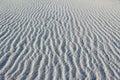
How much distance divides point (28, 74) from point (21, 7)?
23.1 feet

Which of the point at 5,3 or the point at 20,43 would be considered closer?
the point at 20,43

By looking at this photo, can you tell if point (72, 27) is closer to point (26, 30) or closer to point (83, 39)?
point (83, 39)

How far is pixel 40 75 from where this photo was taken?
16.6ft

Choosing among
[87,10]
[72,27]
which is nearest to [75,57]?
[72,27]

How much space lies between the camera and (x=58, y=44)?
674cm

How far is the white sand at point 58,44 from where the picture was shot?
17.2ft

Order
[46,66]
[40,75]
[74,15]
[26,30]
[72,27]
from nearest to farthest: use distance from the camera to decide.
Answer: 1. [40,75]
2. [46,66]
3. [26,30]
4. [72,27]
5. [74,15]

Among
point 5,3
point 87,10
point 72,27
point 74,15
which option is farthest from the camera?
point 5,3

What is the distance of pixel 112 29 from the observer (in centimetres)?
830

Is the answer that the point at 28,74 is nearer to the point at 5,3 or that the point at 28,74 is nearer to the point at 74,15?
the point at 74,15

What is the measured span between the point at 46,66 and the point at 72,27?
3.32m

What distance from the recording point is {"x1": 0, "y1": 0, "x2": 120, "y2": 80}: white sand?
5.24 m

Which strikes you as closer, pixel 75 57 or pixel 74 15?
pixel 75 57

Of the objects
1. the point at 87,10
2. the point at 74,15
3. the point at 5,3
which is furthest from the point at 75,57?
the point at 5,3
